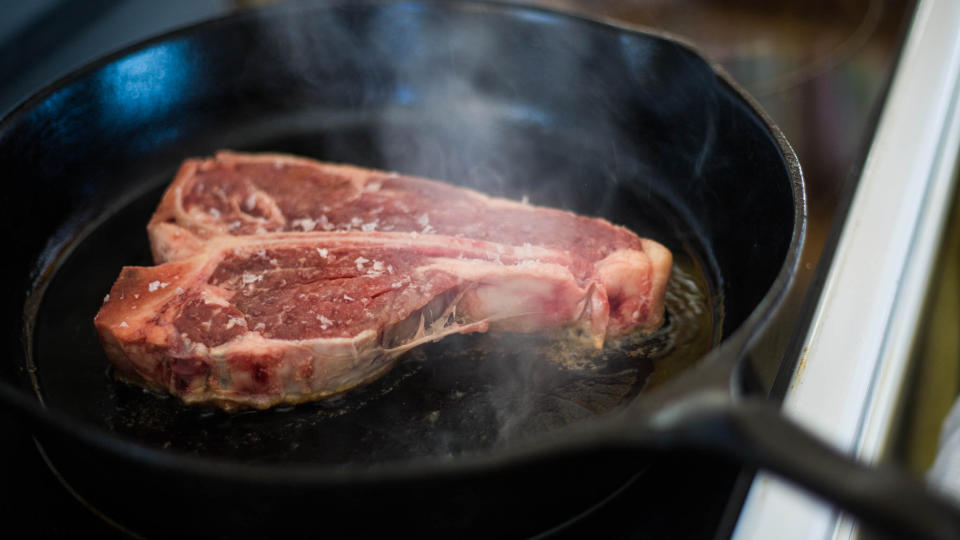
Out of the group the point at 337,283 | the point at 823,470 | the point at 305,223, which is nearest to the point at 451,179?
the point at 305,223

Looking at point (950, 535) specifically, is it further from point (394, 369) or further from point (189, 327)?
point (189, 327)

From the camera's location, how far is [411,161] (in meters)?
2.04

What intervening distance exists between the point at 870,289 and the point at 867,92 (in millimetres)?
1180

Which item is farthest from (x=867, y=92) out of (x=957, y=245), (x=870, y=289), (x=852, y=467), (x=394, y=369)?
(x=852, y=467)

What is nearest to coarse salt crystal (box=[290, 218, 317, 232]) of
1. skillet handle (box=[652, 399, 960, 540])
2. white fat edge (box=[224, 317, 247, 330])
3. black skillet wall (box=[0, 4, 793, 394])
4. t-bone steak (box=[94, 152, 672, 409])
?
t-bone steak (box=[94, 152, 672, 409])

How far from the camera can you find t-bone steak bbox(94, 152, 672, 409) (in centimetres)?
140

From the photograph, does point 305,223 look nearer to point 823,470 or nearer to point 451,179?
point 451,179

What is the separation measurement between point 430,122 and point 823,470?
5.30 ft

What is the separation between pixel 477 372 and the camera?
4.90 feet

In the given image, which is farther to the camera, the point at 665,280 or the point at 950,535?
the point at 665,280

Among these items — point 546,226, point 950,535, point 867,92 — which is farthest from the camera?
point 867,92

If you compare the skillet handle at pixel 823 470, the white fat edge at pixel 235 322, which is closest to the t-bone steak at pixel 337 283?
the white fat edge at pixel 235 322

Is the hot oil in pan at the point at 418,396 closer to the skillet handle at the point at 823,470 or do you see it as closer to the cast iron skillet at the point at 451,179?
the cast iron skillet at the point at 451,179

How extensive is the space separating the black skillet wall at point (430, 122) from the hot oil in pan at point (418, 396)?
132 mm
